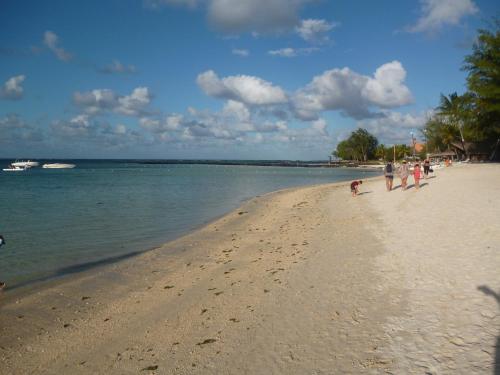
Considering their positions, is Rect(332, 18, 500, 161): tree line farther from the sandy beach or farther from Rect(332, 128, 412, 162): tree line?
Rect(332, 128, 412, 162): tree line

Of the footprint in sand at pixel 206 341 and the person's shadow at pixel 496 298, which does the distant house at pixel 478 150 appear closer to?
the person's shadow at pixel 496 298

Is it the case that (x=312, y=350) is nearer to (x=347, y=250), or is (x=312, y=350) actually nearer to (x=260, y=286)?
(x=260, y=286)

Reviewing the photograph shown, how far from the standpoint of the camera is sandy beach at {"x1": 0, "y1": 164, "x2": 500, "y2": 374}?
5141mm

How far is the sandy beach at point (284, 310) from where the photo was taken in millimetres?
5141

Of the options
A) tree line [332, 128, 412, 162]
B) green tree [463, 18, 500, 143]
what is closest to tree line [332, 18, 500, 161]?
green tree [463, 18, 500, 143]

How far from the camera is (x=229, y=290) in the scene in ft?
27.8

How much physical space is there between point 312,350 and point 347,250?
18.9 ft

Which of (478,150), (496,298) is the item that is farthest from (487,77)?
(496,298)

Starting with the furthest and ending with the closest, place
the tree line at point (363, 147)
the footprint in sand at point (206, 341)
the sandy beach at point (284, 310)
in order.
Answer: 1. the tree line at point (363, 147)
2. the footprint in sand at point (206, 341)
3. the sandy beach at point (284, 310)

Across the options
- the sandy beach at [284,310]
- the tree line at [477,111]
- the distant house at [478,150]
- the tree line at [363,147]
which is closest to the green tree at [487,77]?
the tree line at [477,111]

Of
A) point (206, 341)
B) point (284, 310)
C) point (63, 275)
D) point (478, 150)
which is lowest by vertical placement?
point (63, 275)

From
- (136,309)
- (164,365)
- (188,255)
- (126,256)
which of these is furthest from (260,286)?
(126,256)

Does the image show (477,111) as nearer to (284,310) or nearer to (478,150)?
(478,150)

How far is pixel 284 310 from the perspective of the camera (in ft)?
22.5
